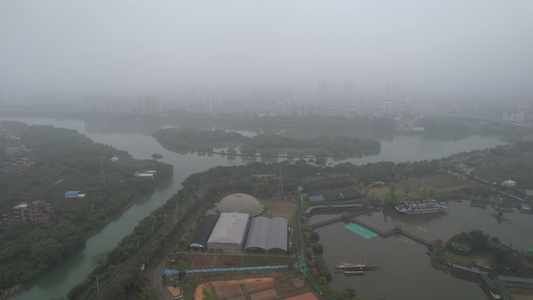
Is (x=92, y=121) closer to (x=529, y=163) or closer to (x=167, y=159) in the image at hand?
(x=167, y=159)

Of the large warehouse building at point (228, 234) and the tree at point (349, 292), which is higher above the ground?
the large warehouse building at point (228, 234)

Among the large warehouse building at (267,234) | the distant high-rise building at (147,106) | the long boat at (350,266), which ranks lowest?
the long boat at (350,266)

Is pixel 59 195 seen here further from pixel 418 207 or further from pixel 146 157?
pixel 418 207

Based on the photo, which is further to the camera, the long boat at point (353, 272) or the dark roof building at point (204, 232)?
the dark roof building at point (204, 232)

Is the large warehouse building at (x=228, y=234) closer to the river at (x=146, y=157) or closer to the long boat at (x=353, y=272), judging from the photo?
the river at (x=146, y=157)

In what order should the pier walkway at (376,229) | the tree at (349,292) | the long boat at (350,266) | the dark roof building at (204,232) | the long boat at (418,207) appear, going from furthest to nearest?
1. the long boat at (418,207)
2. the pier walkway at (376,229)
3. the dark roof building at (204,232)
4. the long boat at (350,266)
5. the tree at (349,292)

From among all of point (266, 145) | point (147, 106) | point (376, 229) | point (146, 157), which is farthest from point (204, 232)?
point (147, 106)

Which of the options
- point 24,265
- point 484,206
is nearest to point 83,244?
point 24,265

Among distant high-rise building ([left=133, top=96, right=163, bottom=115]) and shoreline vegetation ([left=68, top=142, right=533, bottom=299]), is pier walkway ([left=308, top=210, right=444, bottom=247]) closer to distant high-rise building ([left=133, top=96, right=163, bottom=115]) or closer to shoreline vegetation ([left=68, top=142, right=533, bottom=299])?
shoreline vegetation ([left=68, top=142, right=533, bottom=299])

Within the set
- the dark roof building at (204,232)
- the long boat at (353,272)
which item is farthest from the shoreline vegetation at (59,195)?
the long boat at (353,272)
